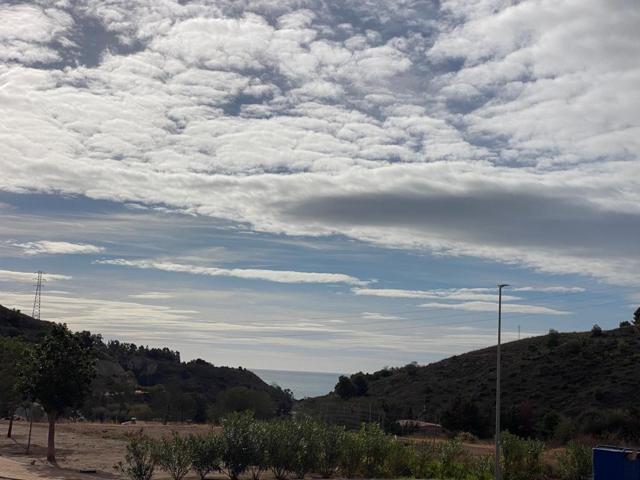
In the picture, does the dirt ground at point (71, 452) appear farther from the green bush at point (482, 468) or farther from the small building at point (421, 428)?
the small building at point (421, 428)

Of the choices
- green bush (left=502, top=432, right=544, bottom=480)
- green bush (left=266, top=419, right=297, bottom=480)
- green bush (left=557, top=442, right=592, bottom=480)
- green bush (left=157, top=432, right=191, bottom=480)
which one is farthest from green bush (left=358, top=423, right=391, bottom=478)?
green bush (left=557, top=442, right=592, bottom=480)

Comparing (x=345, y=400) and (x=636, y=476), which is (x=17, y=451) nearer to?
(x=636, y=476)

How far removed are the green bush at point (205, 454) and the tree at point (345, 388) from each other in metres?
58.9

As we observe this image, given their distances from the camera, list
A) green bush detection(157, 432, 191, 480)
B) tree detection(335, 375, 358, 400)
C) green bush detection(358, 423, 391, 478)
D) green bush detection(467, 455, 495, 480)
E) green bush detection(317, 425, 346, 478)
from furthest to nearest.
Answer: tree detection(335, 375, 358, 400), green bush detection(358, 423, 391, 478), green bush detection(467, 455, 495, 480), green bush detection(317, 425, 346, 478), green bush detection(157, 432, 191, 480)

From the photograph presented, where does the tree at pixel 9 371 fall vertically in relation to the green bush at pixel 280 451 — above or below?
above

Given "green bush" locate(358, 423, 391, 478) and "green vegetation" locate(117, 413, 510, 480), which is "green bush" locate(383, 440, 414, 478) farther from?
"green bush" locate(358, 423, 391, 478)

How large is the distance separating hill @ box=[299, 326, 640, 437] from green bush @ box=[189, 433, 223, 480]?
2395 cm

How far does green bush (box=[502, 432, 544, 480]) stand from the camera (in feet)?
88.2

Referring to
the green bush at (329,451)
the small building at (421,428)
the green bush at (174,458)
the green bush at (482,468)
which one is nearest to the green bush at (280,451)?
the green bush at (329,451)

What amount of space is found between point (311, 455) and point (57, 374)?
11237 mm

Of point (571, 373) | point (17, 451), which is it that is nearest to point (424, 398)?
point (571, 373)

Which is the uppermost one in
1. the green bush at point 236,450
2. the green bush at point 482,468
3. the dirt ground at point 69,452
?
the green bush at point 236,450

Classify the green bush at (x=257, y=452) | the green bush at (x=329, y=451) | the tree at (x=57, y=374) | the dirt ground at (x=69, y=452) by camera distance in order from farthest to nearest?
the tree at (x=57, y=374) → the dirt ground at (x=69, y=452) → the green bush at (x=329, y=451) → the green bush at (x=257, y=452)

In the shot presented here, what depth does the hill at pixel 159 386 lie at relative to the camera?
61900 mm
